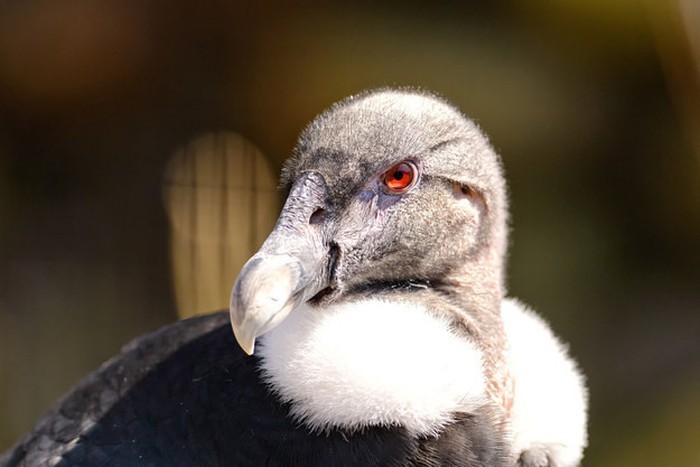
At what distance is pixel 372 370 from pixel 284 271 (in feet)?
0.90

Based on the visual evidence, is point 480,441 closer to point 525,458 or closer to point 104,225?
point 525,458

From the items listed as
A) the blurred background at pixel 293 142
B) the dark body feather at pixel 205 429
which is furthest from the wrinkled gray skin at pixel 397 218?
the blurred background at pixel 293 142

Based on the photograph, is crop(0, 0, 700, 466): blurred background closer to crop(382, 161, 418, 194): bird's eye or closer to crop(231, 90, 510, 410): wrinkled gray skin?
crop(231, 90, 510, 410): wrinkled gray skin

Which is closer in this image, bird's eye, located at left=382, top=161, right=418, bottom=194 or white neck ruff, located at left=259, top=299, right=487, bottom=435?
white neck ruff, located at left=259, top=299, right=487, bottom=435

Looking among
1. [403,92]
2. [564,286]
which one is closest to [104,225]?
[564,286]

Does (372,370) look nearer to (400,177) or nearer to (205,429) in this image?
(205,429)

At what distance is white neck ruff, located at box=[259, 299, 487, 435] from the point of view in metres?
1.96

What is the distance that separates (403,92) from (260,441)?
3.13ft

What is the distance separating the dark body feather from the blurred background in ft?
8.68

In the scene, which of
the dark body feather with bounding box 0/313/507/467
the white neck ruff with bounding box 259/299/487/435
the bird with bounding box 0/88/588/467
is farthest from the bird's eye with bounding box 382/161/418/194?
the dark body feather with bounding box 0/313/507/467

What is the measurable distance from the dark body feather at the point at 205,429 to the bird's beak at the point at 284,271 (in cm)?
22

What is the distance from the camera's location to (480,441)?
2.01 m

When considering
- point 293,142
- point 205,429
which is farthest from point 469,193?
point 293,142

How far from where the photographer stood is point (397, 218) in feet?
7.18
